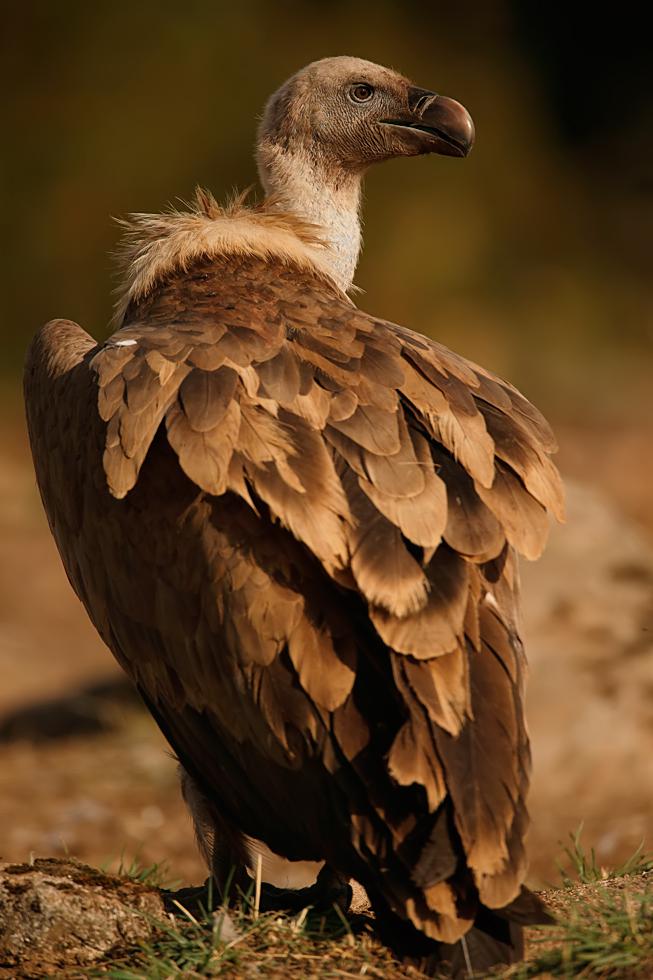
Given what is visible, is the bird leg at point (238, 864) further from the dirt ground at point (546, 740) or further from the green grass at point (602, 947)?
the dirt ground at point (546, 740)

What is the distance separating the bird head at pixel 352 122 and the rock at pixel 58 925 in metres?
3.15

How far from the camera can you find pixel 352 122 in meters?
5.75

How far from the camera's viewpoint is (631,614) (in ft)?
26.8

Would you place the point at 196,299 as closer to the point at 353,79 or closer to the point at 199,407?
the point at 199,407

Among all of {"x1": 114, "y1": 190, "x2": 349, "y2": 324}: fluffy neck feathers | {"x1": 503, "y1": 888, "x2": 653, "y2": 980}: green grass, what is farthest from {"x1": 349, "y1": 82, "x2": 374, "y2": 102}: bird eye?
{"x1": 503, "y1": 888, "x2": 653, "y2": 980}: green grass

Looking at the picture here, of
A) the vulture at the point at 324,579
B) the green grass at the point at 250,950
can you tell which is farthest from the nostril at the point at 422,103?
the green grass at the point at 250,950

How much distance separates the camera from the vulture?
10.6ft

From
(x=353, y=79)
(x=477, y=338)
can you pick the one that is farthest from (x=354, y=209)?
(x=477, y=338)

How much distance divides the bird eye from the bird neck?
0.94 feet

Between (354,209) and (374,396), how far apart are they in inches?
87.0

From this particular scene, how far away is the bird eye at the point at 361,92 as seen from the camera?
229 inches

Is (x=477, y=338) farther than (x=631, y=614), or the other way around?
(x=477, y=338)

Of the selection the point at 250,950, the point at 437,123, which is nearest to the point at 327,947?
the point at 250,950

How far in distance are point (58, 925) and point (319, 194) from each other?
310cm
